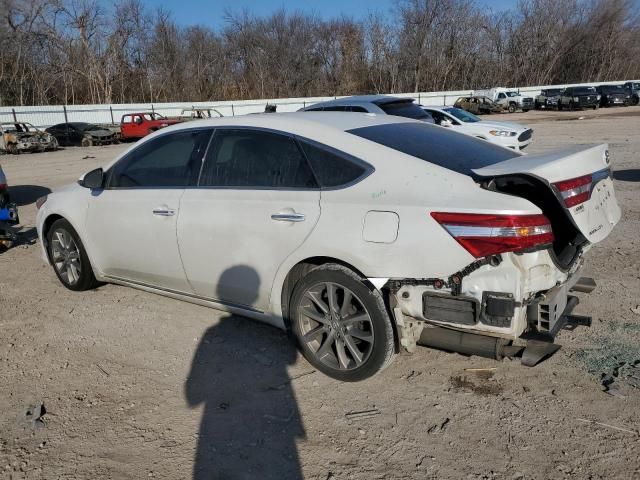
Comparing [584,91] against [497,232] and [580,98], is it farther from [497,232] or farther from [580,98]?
[497,232]

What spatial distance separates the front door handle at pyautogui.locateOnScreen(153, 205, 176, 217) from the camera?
4035 mm

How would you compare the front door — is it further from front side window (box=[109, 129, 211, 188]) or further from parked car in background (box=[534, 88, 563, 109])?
parked car in background (box=[534, 88, 563, 109])

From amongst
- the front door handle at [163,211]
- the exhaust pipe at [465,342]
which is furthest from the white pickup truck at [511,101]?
the exhaust pipe at [465,342]

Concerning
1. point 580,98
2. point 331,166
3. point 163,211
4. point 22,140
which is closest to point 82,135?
point 22,140

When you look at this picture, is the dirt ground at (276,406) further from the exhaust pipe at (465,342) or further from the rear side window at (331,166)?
the rear side window at (331,166)

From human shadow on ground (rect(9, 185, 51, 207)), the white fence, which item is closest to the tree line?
the white fence

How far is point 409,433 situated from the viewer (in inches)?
115

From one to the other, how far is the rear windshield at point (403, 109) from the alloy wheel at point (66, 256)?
766cm

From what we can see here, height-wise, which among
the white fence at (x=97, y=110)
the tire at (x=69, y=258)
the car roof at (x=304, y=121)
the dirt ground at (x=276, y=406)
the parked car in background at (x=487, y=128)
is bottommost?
the dirt ground at (x=276, y=406)

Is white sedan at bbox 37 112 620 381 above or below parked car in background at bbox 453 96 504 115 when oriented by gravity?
below

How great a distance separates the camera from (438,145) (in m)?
3.55

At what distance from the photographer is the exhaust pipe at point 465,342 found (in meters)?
2.96

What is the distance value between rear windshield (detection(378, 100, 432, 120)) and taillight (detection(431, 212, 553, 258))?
8729mm

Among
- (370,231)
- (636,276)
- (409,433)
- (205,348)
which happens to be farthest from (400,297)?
(636,276)
